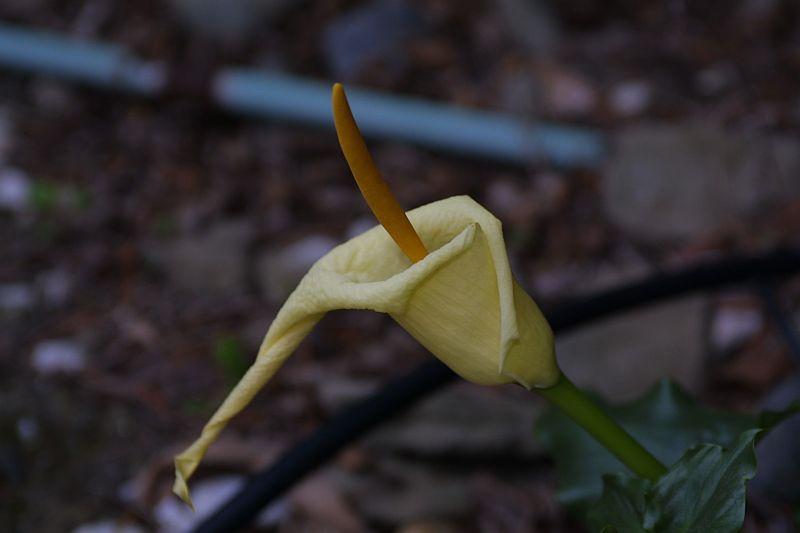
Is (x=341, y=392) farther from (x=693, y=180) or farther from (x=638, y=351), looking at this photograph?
(x=693, y=180)

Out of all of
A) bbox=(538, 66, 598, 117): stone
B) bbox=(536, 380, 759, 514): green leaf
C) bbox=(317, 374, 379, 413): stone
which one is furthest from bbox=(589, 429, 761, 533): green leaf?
bbox=(538, 66, 598, 117): stone

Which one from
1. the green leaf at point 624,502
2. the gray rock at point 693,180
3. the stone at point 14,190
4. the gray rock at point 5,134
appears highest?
the green leaf at point 624,502

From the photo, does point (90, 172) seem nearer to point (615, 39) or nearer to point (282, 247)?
point (282, 247)

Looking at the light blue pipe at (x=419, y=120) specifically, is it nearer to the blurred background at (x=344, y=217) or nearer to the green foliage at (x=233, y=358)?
the blurred background at (x=344, y=217)

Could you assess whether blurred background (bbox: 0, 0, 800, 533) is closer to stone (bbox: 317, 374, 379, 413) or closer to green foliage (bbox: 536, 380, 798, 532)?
stone (bbox: 317, 374, 379, 413)

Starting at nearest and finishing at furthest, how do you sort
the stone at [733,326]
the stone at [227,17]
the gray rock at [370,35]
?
1. the stone at [733,326]
2. the gray rock at [370,35]
3. the stone at [227,17]

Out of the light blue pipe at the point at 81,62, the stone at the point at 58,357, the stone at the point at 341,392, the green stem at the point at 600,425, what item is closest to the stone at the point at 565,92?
the light blue pipe at the point at 81,62

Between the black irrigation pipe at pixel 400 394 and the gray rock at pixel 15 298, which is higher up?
the black irrigation pipe at pixel 400 394
